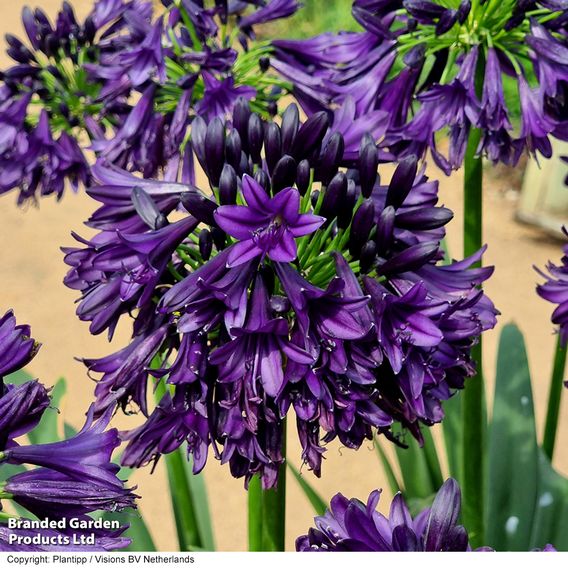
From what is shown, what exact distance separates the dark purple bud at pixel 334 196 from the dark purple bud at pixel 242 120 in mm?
124

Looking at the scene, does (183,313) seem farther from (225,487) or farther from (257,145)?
(225,487)

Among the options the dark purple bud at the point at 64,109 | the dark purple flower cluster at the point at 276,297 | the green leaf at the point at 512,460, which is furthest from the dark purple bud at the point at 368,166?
the dark purple bud at the point at 64,109

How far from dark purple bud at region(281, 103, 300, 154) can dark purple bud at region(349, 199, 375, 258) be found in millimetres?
117

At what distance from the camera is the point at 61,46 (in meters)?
1.72

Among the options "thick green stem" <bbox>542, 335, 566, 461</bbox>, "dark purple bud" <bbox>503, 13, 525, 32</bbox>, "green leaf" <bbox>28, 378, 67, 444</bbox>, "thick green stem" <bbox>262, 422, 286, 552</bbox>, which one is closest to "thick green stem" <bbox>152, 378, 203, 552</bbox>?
"green leaf" <bbox>28, 378, 67, 444</bbox>

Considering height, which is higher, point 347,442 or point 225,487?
point 347,442

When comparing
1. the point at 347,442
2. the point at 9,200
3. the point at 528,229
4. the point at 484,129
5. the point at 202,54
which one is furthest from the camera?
the point at 9,200

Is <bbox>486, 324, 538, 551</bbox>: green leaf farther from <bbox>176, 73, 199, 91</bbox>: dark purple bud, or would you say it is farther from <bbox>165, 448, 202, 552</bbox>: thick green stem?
<bbox>176, 73, 199, 91</bbox>: dark purple bud

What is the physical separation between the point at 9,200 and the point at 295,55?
3163 millimetres

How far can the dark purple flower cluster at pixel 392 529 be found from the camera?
889 millimetres

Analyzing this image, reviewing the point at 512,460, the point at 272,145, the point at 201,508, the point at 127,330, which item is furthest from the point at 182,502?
the point at 127,330

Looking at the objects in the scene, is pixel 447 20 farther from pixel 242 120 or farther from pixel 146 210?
pixel 146 210

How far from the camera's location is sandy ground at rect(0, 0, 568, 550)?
2.80 m

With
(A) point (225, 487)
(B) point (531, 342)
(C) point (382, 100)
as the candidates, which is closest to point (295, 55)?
(C) point (382, 100)
